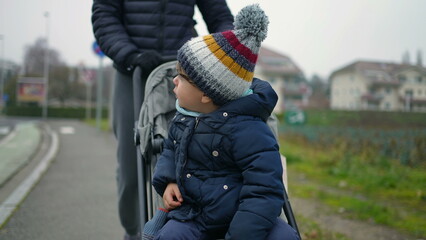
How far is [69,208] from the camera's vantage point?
184 inches

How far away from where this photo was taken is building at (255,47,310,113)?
4597cm

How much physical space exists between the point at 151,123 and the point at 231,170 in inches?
26.9

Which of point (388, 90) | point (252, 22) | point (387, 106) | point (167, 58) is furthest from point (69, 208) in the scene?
point (388, 90)

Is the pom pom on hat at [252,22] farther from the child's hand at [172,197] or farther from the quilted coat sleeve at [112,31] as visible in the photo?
the quilted coat sleeve at [112,31]

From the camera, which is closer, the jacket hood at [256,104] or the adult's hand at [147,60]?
the jacket hood at [256,104]

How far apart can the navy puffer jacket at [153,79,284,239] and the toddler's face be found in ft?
0.22

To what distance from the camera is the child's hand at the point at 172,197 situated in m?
1.96

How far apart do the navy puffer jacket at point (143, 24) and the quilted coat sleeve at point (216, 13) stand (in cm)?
18

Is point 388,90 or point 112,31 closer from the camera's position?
point 112,31

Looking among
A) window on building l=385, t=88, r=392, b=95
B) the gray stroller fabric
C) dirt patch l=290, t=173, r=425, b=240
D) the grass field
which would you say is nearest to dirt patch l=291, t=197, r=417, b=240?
dirt patch l=290, t=173, r=425, b=240

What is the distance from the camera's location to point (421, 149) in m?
5.88

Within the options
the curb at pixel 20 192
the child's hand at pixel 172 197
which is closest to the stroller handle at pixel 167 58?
the child's hand at pixel 172 197

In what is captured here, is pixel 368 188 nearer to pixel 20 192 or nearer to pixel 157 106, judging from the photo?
pixel 157 106

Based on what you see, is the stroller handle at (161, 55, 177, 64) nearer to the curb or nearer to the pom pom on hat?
the pom pom on hat
